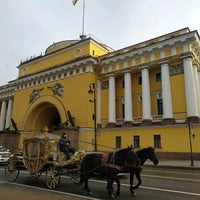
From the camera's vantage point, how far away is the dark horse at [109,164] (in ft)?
24.7

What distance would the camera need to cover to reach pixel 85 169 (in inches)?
337

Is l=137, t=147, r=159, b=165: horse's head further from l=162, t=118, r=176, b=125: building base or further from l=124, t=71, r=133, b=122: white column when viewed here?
l=124, t=71, r=133, b=122: white column

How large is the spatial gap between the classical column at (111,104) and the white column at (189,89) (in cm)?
915

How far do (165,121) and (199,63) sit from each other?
9.73 m

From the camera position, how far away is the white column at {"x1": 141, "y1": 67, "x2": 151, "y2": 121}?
994 inches

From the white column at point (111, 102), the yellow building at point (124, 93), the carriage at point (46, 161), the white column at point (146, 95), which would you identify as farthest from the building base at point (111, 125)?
the carriage at point (46, 161)

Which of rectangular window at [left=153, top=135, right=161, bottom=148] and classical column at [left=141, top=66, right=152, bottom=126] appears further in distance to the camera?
classical column at [left=141, top=66, right=152, bottom=126]

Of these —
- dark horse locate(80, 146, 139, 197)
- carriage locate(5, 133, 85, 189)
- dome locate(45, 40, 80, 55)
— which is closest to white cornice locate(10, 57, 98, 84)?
dome locate(45, 40, 80, 55)

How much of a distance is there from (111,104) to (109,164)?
68.4ft

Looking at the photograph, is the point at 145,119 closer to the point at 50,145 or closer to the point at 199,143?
the point at 199,143

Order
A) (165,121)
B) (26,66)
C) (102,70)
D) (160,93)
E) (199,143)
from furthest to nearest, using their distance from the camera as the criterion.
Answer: (26,66), (102,70), (160,93), (165,121), (199,143)

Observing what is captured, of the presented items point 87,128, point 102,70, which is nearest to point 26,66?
point 102,70

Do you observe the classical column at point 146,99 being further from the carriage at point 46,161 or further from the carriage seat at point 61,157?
the carriage seat at point 61,157

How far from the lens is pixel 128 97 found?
89.7 ft
